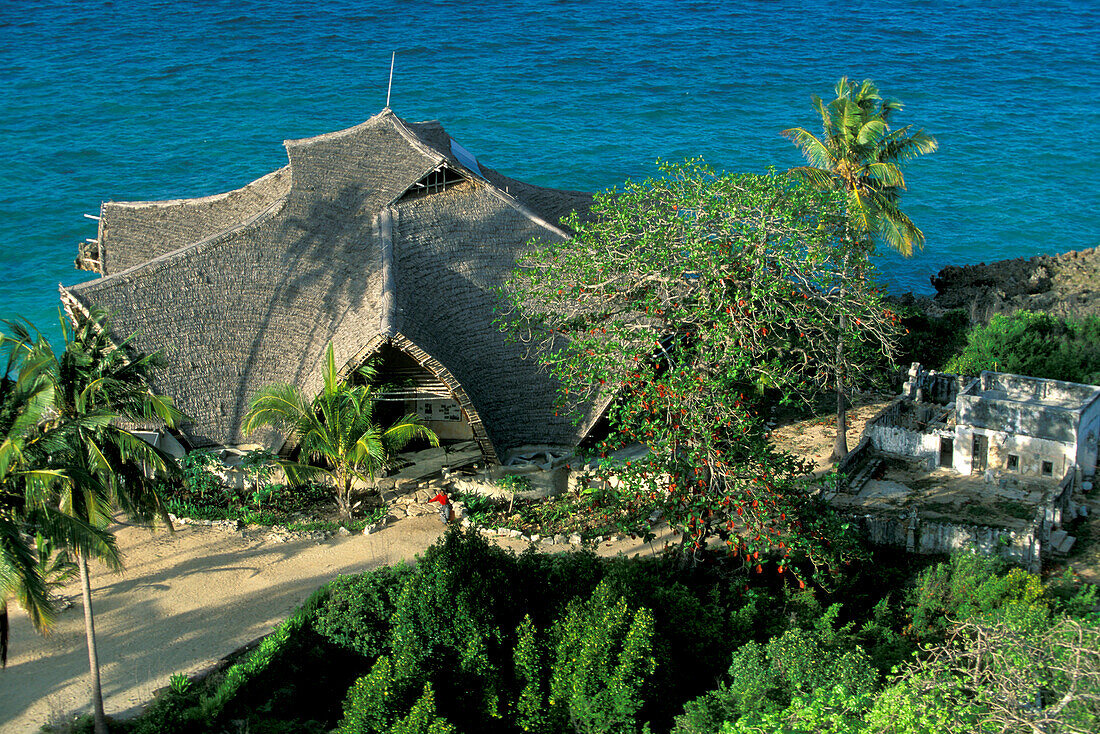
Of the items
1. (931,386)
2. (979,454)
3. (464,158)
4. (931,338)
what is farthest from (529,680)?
(931,338)

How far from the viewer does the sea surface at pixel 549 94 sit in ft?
153

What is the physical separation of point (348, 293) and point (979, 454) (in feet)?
49.4

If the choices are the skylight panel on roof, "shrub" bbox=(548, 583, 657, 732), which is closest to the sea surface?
the skylight panel on roof

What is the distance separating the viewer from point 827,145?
23938mm

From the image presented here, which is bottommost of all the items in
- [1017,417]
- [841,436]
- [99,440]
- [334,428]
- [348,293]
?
[841,436]

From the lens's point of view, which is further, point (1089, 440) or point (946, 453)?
point (946, 453)

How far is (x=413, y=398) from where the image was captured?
22.2 metres

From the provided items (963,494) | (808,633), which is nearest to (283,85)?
(963,494)

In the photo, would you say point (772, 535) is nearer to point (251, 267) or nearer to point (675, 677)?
point (675, 677)

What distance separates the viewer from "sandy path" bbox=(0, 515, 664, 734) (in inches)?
620

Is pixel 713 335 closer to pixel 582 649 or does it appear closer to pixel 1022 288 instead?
pixel 582 649

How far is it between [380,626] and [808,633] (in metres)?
6.79

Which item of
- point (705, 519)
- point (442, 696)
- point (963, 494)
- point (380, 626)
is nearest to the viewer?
point (442, 696)

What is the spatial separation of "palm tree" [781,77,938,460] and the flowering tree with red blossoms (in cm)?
579
